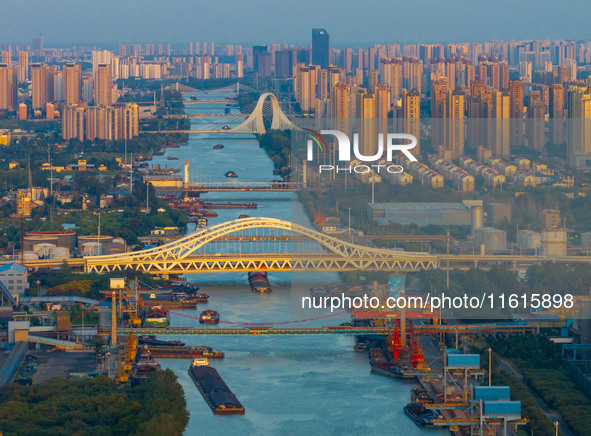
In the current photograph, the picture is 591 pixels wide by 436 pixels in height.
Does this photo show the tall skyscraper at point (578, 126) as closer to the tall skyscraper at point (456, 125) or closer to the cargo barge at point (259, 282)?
the tall skyscraper at point (456, 125)

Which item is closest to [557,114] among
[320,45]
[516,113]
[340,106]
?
[516,113]

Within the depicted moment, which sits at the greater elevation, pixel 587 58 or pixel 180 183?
pixel 587 58

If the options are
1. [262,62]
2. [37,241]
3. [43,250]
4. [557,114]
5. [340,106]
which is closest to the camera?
[43,250]

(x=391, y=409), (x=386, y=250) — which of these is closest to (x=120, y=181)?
(x=386, y=250)

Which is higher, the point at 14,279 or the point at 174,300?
the point at 14,279

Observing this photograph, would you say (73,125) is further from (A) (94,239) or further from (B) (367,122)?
(A) (94,239)

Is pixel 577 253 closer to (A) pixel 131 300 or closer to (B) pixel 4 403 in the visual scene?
(A) pixel 131 300

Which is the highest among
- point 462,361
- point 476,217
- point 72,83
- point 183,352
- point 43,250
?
point 72,83
